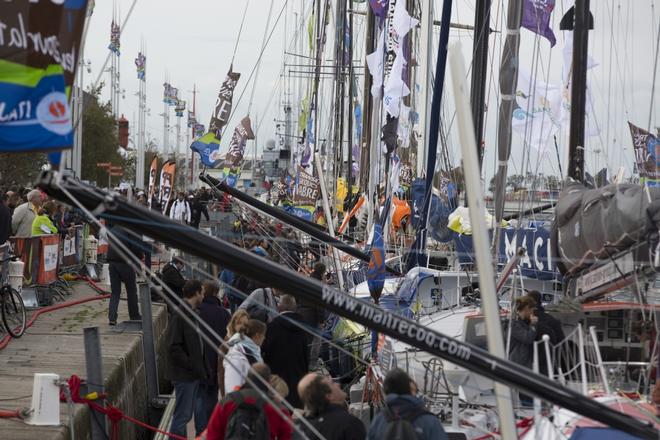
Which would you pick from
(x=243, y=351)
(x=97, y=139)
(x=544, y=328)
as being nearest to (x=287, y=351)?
(x=243, y=351)

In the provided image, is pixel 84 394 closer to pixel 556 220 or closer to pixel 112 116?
pixel 556 220

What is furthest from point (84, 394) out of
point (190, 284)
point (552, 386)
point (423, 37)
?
point (423, 37)

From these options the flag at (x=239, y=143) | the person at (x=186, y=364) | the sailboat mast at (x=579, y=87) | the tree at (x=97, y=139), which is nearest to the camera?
the person at (x=186, y=364)

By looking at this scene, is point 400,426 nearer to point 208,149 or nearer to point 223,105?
point 208,149

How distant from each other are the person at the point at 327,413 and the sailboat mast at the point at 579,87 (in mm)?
6402

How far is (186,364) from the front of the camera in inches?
375

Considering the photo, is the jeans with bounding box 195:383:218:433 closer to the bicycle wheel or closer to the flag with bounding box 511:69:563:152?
the bicycle wheel

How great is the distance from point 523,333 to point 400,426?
10.5 feet

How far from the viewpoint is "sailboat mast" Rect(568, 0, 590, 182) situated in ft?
39.7

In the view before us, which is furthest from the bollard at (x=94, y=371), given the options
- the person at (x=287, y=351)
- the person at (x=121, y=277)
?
the person at (x=121, y=277)

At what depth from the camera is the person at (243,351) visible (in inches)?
310

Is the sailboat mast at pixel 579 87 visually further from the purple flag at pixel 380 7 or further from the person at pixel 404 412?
the person at pixel 404 412

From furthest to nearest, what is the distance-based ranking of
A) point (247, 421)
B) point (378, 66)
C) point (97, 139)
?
point (97, 139), point (378, 66), point (247, 421)

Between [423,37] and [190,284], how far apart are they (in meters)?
9.38
